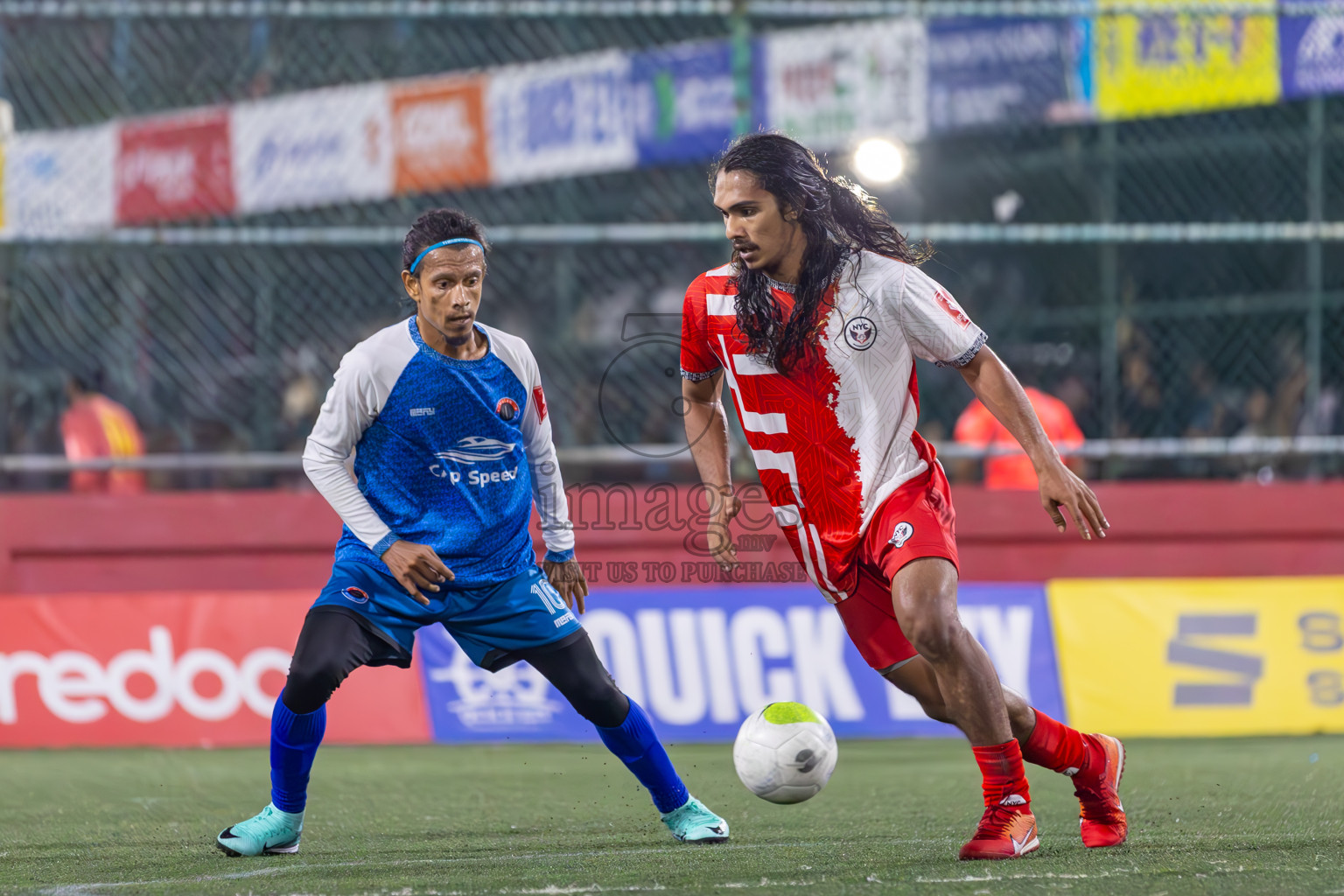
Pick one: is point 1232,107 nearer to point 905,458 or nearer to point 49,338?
point 905,458

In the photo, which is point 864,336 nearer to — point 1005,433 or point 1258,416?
point 1005,433

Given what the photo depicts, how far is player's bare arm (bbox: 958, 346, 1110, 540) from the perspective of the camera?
4.18 meters

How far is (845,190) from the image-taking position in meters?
4.67

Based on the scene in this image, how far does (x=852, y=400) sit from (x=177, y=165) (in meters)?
5.87

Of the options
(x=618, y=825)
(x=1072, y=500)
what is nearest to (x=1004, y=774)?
(x=1072, y=500)

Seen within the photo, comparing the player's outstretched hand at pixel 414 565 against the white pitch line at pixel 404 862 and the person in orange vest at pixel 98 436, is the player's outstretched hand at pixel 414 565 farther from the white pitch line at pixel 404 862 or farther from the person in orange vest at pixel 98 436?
the person in orange vest at pixel 98 436

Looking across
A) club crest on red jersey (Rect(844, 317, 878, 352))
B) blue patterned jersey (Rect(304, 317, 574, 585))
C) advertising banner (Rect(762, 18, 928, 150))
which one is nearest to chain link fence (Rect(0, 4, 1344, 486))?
advertising banner (Rect(762, 18, 928, 150))

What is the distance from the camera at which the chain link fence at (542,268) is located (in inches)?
354

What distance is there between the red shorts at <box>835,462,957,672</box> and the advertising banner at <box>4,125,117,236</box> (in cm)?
600

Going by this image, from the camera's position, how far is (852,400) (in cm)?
450

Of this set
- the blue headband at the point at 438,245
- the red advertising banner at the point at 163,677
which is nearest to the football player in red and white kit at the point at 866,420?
the blue headband at the point at 438,245

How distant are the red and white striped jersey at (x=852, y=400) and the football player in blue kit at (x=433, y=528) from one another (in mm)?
821

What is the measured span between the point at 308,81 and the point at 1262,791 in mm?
6437

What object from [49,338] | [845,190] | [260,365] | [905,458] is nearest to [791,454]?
[905,458]
